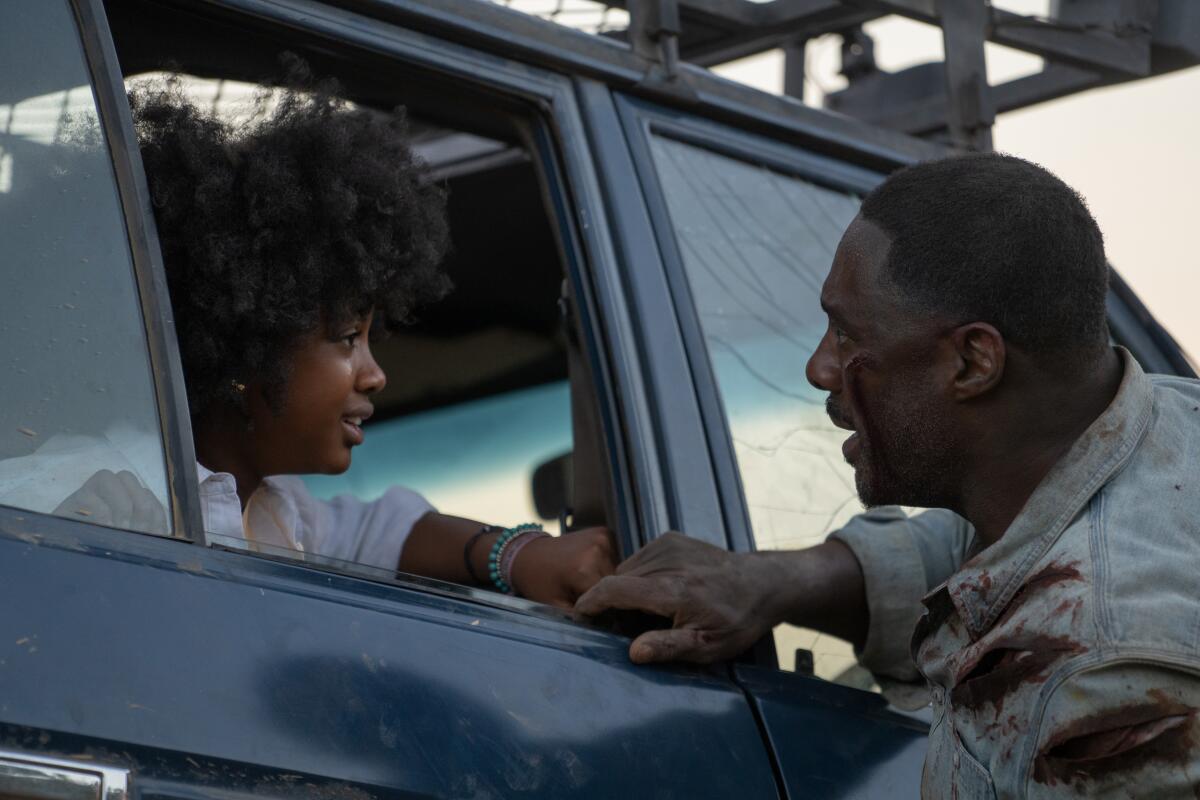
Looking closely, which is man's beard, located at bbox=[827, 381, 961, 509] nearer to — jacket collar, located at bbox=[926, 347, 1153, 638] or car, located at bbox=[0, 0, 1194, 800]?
jacket collar, located at bbox=[926, 347, 1153, 638]

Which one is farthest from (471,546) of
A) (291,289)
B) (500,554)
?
(291,289)

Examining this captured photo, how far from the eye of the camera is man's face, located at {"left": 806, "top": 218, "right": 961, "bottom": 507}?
5.79 feet

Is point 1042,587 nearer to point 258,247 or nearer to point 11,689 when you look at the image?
point 11,689

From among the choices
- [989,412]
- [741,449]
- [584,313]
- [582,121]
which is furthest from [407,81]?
[989,412]

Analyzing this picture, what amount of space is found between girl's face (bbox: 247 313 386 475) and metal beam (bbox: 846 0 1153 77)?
139 centimetres

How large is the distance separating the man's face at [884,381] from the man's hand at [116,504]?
0.80 meters

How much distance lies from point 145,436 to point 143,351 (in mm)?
90

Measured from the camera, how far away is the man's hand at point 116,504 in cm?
145

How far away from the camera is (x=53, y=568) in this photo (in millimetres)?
1341

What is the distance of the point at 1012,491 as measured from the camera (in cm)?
175

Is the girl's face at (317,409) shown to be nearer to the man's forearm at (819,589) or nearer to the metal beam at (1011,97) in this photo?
the man's forearm at (819,589)

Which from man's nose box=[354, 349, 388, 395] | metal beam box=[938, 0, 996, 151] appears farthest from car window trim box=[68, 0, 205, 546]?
metal beam box=[938, 0, 996, 151]

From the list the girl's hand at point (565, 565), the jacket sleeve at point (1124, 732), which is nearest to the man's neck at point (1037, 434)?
the jacket sleeve at point (1124, 732)

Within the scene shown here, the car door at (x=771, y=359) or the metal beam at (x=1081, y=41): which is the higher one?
the metal beam at (x=1081, y=41)
